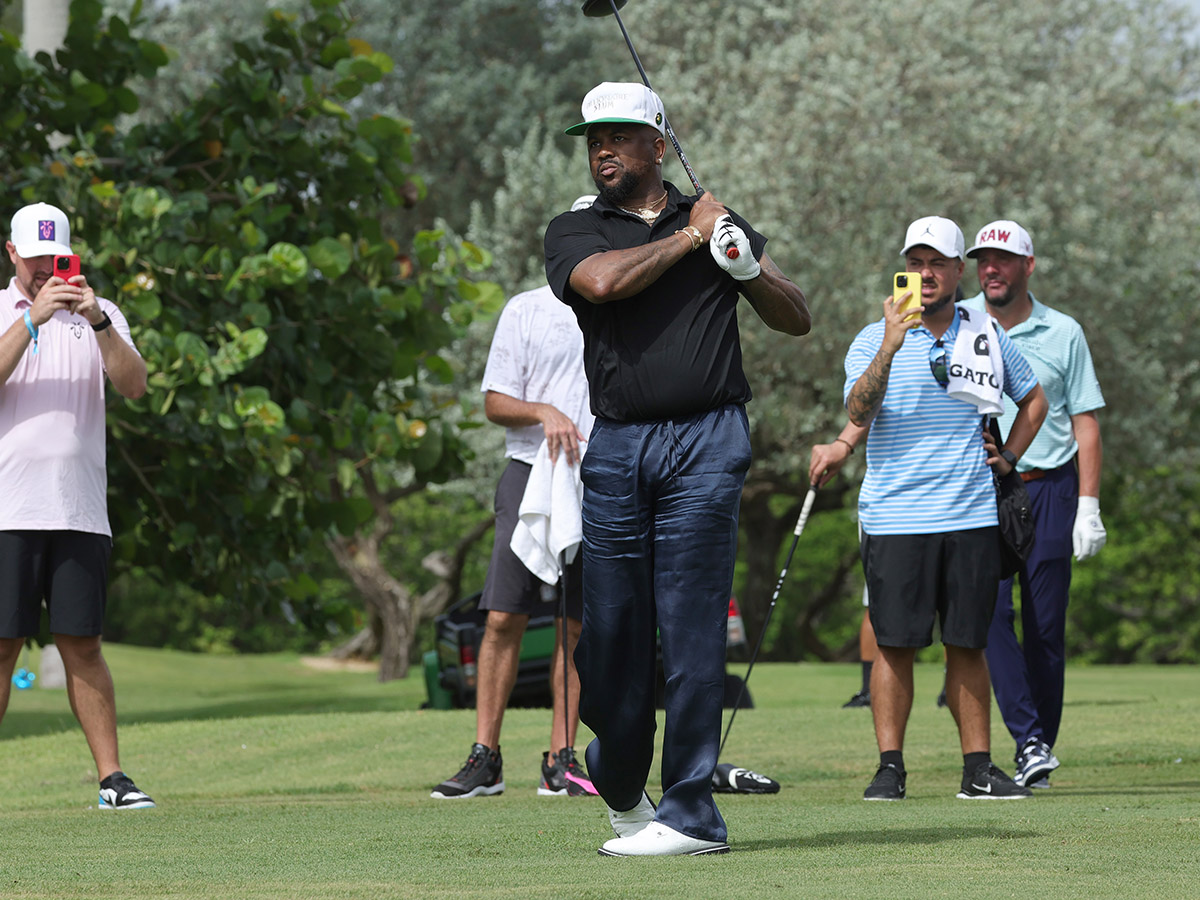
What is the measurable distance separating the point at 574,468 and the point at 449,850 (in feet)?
7.92

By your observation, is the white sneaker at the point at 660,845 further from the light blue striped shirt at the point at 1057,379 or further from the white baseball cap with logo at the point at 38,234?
the light blue striped shirt at the point at 1057,379

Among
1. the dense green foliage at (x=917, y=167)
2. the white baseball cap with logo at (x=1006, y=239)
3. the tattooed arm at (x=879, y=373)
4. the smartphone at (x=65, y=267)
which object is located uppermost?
the dense green foliage at (x=917, y=167)

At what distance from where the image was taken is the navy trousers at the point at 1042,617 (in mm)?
7117

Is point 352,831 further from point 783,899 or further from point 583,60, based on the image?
point 583,60

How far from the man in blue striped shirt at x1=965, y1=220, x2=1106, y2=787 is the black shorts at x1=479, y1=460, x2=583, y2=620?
186 centimetres

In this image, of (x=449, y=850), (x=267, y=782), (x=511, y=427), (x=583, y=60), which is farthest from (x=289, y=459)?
(x=583, y=60)

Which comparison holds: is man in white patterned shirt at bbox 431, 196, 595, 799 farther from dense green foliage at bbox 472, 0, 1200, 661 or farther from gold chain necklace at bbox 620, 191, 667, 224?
dense green foliage at bbox 472, 0, 1200, 661

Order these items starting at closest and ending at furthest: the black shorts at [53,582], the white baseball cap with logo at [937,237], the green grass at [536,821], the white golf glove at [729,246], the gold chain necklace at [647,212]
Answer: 1. the green grass at [536,821]
2. the white golf glove at [729,246]
3. the gold chain necklace at [647,212]
4. the black shorts at [53,582]
5. the white baseball cap with logo at [937,237]

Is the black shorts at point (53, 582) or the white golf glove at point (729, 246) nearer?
the white golf glove at point (729, 246)

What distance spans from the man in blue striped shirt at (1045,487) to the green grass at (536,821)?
458 millimetres

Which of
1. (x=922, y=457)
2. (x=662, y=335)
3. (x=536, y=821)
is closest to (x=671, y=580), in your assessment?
(x=662, y=335)

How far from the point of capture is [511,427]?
688 centimetres

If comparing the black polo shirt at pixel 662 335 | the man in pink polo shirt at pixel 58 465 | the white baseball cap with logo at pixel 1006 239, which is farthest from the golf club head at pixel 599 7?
the white baseball cap with logo at pixel 1006 239

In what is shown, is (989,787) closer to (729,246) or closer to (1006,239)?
Answer: (1006,239)
